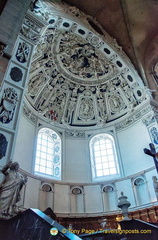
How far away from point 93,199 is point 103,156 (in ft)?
9.91

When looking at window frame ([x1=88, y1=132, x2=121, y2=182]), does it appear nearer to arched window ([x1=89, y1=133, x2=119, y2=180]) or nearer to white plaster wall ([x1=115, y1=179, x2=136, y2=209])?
arched window ([x1=89, y1=133, x2=119, y2=180])

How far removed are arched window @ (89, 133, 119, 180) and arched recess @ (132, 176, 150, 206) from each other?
136 cm

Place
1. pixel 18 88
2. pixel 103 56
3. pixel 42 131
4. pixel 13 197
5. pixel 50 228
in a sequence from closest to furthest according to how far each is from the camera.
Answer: pixel 50 228 → pixel 13 197 → pixel 18 88 → pixel 42 131 → pixel 103 56

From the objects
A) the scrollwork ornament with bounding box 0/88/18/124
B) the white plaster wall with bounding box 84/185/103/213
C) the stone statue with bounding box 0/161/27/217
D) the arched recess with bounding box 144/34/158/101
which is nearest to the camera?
the stone statue with bounding box 0/161/27/217

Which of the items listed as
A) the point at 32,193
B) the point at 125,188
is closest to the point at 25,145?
the point at 32,193

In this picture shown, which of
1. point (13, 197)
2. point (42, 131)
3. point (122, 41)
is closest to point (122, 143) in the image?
point (42, 131)

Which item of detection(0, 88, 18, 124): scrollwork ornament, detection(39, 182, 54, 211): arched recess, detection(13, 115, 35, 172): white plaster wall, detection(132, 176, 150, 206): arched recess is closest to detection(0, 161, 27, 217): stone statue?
detection(0, 88, 18, 124): scrollwork ornament

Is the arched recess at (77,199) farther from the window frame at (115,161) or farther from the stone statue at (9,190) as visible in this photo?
the stone statue at (9,190)

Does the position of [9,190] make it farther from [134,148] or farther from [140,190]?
[134,148]

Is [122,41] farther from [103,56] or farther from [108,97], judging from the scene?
[108,97]

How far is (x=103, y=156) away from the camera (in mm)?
13727

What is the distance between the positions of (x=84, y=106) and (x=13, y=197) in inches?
474

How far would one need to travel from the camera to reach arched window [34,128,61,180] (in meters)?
12.1

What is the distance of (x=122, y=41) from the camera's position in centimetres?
1436
